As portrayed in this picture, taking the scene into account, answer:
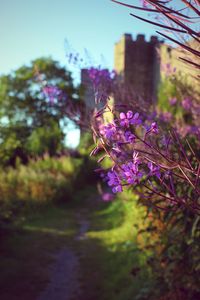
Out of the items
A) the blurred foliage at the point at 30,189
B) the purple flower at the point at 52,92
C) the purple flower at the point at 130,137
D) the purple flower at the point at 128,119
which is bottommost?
the purple flower at the point at 130,137

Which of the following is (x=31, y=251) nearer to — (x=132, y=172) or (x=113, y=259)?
(x=113, y=259)

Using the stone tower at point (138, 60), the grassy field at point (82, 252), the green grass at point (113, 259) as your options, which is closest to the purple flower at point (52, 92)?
the green grass at point (113, 259)

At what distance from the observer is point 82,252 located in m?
7.70

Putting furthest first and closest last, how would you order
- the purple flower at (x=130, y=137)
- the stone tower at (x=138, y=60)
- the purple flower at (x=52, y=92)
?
the stone tower at (x=138, y=60), the purple flower at (x=52, y=92), the purple flower at (x=130, y=137)

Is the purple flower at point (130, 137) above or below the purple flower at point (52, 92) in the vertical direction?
below

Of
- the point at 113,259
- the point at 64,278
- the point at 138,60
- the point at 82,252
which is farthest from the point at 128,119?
the point at 138,60

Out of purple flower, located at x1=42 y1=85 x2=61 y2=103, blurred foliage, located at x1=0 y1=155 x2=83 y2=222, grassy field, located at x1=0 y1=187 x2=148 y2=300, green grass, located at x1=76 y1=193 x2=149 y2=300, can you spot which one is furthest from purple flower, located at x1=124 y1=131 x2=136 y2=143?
blurred foliage, located at x1=0 y1=155 x2=83 y2=222

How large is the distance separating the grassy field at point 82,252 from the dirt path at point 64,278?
0.28 ft

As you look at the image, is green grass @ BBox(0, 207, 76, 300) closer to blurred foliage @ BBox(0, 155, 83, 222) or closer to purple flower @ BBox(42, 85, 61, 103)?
blurred foliage @ BBox(0, 155, 83, 222)

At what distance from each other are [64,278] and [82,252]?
1.45 m

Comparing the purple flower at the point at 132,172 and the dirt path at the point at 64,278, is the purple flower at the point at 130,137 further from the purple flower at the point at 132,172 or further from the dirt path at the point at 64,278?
the dirt path at the point at 64,278

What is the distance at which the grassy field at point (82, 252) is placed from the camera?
18.2 feet

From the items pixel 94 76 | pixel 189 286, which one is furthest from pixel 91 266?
pixel 94 76

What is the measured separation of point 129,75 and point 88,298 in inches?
925
